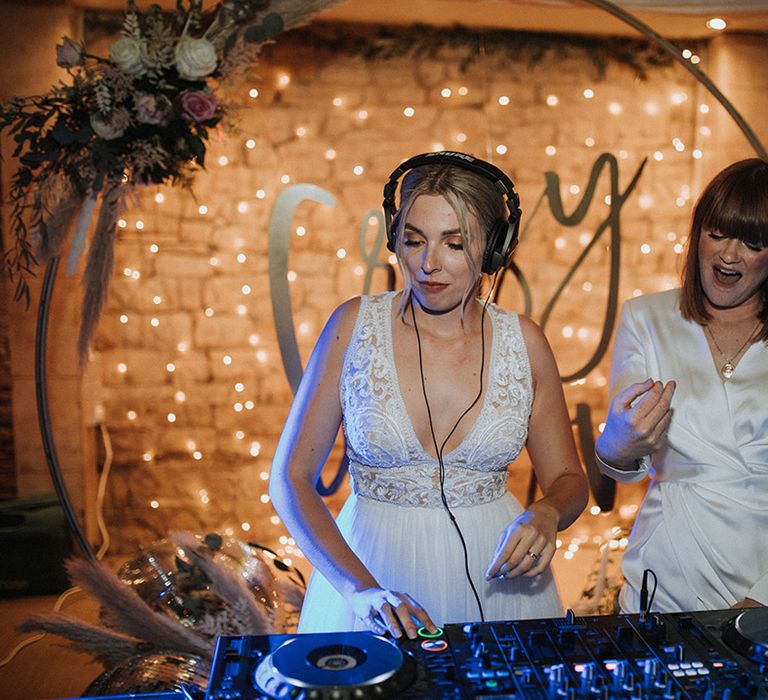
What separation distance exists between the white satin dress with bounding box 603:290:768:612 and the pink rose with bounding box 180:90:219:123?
1706 mm

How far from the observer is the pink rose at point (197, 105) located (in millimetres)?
3021

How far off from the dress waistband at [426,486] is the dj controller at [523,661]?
72 centimetres

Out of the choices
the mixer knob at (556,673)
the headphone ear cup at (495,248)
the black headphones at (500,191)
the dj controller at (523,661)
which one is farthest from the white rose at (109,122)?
the mixer knob at (556,673)

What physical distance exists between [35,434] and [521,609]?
9.52 ft

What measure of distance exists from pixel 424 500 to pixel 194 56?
175cm

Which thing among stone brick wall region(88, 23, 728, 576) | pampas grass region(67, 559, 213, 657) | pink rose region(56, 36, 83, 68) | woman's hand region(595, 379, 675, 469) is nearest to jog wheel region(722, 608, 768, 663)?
woman's hand region(595, 379, 675, 469)

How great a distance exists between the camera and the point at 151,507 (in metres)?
4.46

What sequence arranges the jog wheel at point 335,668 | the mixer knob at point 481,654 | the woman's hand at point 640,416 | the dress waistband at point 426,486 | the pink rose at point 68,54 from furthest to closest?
1. the pink rose at point 68,54
2. the dress waistband at point 426,486
3. the woman's hand at point 640,416
4. the mixer knob at point 481,654
5. the jog wheel at point 335,668

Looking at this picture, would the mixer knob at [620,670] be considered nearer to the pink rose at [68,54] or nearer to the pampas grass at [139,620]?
the pampas grass at [139,620]

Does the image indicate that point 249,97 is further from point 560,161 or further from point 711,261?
point 711,261

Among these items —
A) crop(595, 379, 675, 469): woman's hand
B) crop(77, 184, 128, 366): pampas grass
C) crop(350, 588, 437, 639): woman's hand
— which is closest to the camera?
crop(350, 588, 437, 639): woman's hand

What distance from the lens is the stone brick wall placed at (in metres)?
4.42

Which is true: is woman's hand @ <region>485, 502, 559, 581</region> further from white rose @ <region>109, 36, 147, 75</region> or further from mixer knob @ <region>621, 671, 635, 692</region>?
white rose @ <region>109, 36, 147, 75</region>

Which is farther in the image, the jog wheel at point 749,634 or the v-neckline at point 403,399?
the v-neckline at point 403,399
